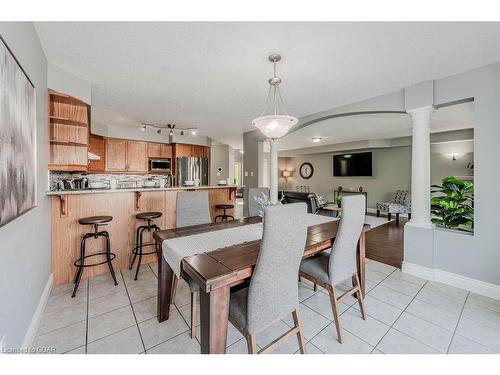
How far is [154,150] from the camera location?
18.9ft

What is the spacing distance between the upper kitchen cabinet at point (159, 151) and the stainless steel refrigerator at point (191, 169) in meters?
0.38

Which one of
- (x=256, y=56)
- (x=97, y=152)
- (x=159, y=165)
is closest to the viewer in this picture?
(x=256, y=56)

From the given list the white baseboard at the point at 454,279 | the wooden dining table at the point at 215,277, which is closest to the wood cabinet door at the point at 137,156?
the wooden dining table at the point at 215,277

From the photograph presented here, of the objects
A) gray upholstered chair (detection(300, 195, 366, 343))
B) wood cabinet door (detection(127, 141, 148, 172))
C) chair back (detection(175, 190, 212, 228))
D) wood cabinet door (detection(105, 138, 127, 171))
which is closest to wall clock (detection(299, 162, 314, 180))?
wood cabinet door (detection(127, 141, 148, 172))

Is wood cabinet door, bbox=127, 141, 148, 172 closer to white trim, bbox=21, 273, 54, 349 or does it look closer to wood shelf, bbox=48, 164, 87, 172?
wood shelf, bbox=48, 164, 87, 172

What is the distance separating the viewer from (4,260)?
118 cm

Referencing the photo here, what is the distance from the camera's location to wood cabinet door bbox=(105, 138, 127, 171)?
5156 millimetres

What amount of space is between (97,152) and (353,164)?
7.61 m

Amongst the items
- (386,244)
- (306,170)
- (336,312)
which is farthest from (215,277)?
(306,170)

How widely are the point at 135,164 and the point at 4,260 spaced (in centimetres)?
469

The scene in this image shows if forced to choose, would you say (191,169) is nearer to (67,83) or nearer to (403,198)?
(67,83)
